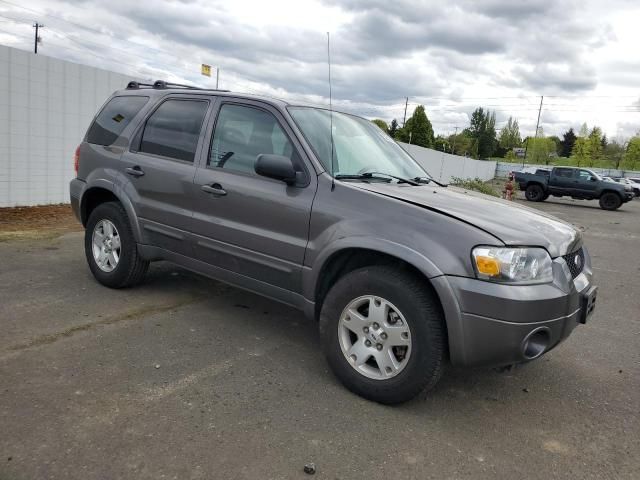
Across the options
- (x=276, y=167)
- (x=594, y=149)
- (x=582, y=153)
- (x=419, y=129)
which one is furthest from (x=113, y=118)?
(x=594, y=149)

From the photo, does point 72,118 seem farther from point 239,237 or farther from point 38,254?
point 239,237

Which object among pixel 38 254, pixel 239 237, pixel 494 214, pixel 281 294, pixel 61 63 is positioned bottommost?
pixel 38 254

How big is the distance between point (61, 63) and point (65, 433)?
7677mm

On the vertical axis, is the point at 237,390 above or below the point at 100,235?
below

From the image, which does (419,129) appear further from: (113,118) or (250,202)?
(250,202)

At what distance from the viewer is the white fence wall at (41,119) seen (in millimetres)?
7918

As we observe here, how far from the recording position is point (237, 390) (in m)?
3.24

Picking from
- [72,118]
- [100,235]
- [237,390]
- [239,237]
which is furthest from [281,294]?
[72,118]

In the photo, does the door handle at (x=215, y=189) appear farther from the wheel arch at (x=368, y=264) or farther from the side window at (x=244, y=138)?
the wheel arch at (x=368, y=264)

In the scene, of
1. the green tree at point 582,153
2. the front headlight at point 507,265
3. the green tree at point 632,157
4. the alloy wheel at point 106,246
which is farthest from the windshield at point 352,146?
the green tree at point 582,153

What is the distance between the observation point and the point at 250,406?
120 inches

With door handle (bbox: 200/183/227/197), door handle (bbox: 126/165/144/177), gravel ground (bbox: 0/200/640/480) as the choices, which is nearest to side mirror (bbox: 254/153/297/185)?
door handle (bbox: 200/183/227/197)

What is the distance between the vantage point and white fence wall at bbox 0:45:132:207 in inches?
312

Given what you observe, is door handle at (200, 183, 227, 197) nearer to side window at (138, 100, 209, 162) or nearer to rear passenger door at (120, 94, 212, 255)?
rear passenger door at (120, 94, 212, 255)
